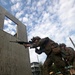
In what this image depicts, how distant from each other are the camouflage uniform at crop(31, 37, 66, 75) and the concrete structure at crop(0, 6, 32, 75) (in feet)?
12.0

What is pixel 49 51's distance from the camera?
15.2 ft

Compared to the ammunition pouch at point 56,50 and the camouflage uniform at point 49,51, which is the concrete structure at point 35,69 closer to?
the camouflage uniform at point 49,51

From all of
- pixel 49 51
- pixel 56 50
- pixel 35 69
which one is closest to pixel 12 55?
pixel 49 51

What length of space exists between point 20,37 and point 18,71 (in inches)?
109

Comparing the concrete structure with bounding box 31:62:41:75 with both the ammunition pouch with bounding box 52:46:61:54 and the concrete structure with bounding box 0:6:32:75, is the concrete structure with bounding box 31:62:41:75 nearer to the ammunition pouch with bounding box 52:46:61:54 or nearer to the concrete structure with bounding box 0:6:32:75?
the concrete structure with bounding box 0:6:32:75

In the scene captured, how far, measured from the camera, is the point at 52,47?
181 inches

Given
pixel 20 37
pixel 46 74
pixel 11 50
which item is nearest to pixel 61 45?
pixel 46 74

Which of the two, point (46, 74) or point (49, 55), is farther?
point (49, 55)

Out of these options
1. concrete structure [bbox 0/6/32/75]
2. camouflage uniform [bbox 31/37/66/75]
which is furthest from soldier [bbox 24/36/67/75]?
concrete structure [bbox 0/6/32/75]

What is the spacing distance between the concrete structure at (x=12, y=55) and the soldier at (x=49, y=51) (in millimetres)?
3618

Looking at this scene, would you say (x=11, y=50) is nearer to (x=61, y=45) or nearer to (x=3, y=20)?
(x=3, y=20)

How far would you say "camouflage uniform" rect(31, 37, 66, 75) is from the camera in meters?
4.47

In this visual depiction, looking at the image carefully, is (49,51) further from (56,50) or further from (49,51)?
(56,50)

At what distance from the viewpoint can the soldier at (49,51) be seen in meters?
4.45
